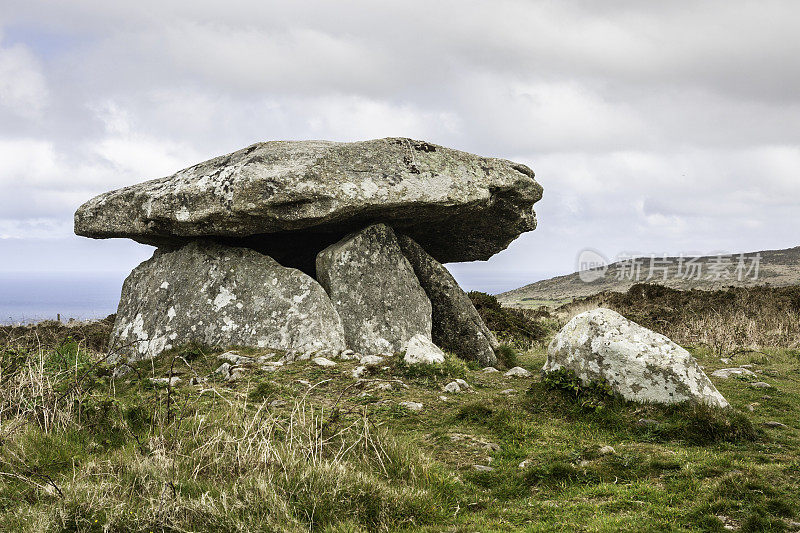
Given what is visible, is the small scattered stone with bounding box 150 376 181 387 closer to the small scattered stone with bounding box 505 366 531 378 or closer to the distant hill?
the small scattered stone with bounding box 505 366 531 378

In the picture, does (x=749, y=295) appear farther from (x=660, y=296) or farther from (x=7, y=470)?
(x=7, y=470)

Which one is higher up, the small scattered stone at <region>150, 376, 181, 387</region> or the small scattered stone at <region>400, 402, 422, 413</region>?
the small scattered stone at <region>150, 376, 181, 387</region>

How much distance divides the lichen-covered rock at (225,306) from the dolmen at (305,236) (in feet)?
0.09

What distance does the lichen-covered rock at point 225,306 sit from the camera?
1158 centimetres

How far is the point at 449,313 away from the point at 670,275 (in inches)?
1557

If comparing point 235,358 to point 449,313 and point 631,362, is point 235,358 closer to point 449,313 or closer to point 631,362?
point 449,313


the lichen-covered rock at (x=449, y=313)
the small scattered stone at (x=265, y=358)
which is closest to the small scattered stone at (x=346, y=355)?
the small scattered stone at (x=265, y=358)

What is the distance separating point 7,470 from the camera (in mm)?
5258

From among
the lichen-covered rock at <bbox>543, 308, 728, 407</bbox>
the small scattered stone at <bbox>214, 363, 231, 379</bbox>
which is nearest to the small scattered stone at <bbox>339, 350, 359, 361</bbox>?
the small scattered stone at <bbox>214, 363, 231, 379</bbox>

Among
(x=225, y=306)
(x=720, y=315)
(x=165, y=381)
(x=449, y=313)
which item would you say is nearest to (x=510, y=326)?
(x=449, y=313)

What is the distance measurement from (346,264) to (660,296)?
1513 centimetres

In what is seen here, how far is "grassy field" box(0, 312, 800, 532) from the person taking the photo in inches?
175

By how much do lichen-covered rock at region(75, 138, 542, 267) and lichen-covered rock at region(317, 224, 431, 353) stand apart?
0.67 m

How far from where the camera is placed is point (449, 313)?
14.3 m
